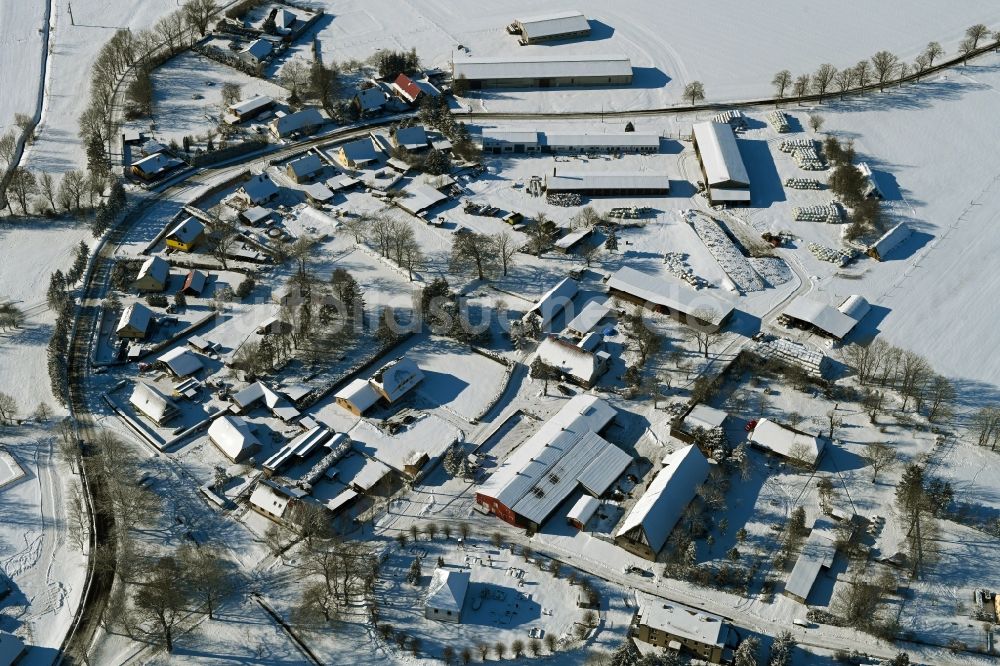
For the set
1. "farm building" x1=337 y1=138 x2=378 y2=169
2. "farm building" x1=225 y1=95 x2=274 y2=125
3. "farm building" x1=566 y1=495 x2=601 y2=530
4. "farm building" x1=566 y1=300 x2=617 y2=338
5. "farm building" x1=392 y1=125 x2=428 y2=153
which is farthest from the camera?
"farm building" x1=225 y1=95 x2=274 y2=125

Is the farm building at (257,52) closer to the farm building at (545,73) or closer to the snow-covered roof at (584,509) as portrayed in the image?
the farm building at (545,73)

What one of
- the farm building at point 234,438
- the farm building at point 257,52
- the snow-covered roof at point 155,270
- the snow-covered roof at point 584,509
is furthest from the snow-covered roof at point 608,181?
the farm building at point 257,52

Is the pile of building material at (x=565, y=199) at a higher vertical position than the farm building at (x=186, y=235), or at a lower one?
higher

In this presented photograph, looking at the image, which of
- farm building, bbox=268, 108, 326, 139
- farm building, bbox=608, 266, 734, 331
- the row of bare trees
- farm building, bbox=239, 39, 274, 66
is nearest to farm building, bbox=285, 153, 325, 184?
farm building, bbox=268, 108, 326, 139

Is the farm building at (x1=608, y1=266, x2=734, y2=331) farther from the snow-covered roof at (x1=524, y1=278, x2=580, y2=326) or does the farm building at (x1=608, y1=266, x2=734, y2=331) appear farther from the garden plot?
the garden plot

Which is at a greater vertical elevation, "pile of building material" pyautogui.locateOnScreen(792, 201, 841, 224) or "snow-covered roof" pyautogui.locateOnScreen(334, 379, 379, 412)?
"pile of building material" pyautogui.locateOnScreen(792, 201, 841, 224)

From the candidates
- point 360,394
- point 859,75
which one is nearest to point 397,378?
point 360,394
